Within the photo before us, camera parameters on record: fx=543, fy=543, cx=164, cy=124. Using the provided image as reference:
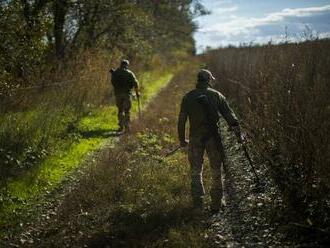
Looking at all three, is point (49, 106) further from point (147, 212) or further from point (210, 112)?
point (210, 112)

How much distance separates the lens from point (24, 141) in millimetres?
12938

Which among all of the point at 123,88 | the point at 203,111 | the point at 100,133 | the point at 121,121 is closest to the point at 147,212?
the point at 203,111

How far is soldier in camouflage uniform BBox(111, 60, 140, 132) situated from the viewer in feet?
57.3

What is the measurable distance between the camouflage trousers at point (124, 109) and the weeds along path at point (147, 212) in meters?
4.59

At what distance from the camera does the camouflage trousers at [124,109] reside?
57.8 feet

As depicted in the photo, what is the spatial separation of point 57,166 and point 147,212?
3.98 metres

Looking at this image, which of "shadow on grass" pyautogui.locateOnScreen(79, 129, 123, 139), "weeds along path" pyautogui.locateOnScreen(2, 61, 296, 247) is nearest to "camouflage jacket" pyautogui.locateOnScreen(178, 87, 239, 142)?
"weeds along path" pyautogui.locateOnScreen(2, 61, 296, 247)

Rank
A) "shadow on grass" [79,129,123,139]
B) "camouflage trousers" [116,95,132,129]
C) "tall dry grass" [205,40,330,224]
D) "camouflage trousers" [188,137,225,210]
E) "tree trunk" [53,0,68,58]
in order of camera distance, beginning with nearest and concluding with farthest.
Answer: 1. "tall dry grass" [205,40,330,224]
2. "camouflage trousers" [188,137,225,210]
3. "shadow on grass" [79,129,123,139]
4. "camouflage trousers" [116,95,132,129]
5. "tree trunk" [53,0,68,58]

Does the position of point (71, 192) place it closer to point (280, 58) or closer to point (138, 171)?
point (138, 171)

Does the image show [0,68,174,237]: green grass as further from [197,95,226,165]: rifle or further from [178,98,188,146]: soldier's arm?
[197,95,226,165]: rifle

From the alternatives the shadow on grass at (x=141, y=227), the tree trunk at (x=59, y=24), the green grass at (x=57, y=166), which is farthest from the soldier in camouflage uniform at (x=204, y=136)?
the tree trunk at (x=59, y=24)

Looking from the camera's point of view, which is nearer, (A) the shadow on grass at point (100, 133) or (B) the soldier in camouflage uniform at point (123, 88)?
(A) the shadow on grass at point (100, 133)

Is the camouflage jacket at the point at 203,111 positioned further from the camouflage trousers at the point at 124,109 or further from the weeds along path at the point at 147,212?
the camouflage trousers at the point at 124,109

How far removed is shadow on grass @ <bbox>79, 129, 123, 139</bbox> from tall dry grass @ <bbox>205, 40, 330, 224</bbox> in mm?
4684
